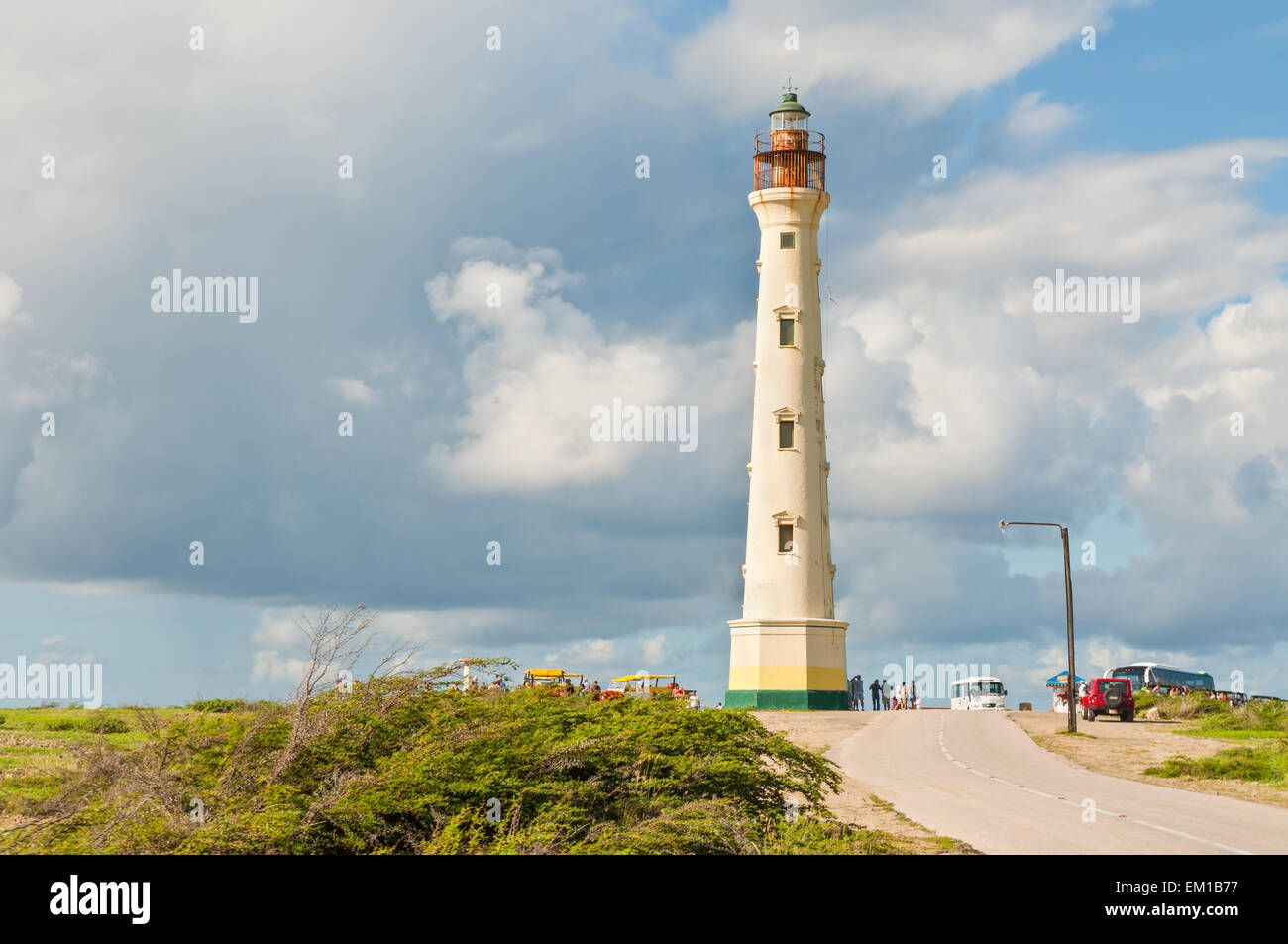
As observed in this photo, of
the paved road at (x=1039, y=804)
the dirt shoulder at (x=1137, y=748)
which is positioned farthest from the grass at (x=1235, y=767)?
the paved road at (x=1039, y=804)

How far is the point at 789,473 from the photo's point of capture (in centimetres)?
5072

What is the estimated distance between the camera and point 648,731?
1341 centimetres

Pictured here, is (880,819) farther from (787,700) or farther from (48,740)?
(787,700)

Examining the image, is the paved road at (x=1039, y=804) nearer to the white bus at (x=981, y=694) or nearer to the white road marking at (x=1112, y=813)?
the white road marking at (x=1112, y=813)

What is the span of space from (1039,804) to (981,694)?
178ft

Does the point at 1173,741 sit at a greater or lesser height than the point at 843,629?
lesser

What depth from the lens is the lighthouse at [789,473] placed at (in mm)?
49281

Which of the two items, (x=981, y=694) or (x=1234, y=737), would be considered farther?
(x=981, y=694)

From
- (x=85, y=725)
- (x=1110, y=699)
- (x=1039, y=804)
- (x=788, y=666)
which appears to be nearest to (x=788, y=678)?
(x=788, y=666)

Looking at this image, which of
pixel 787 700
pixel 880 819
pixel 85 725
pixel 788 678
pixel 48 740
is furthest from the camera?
pixel 788 678
